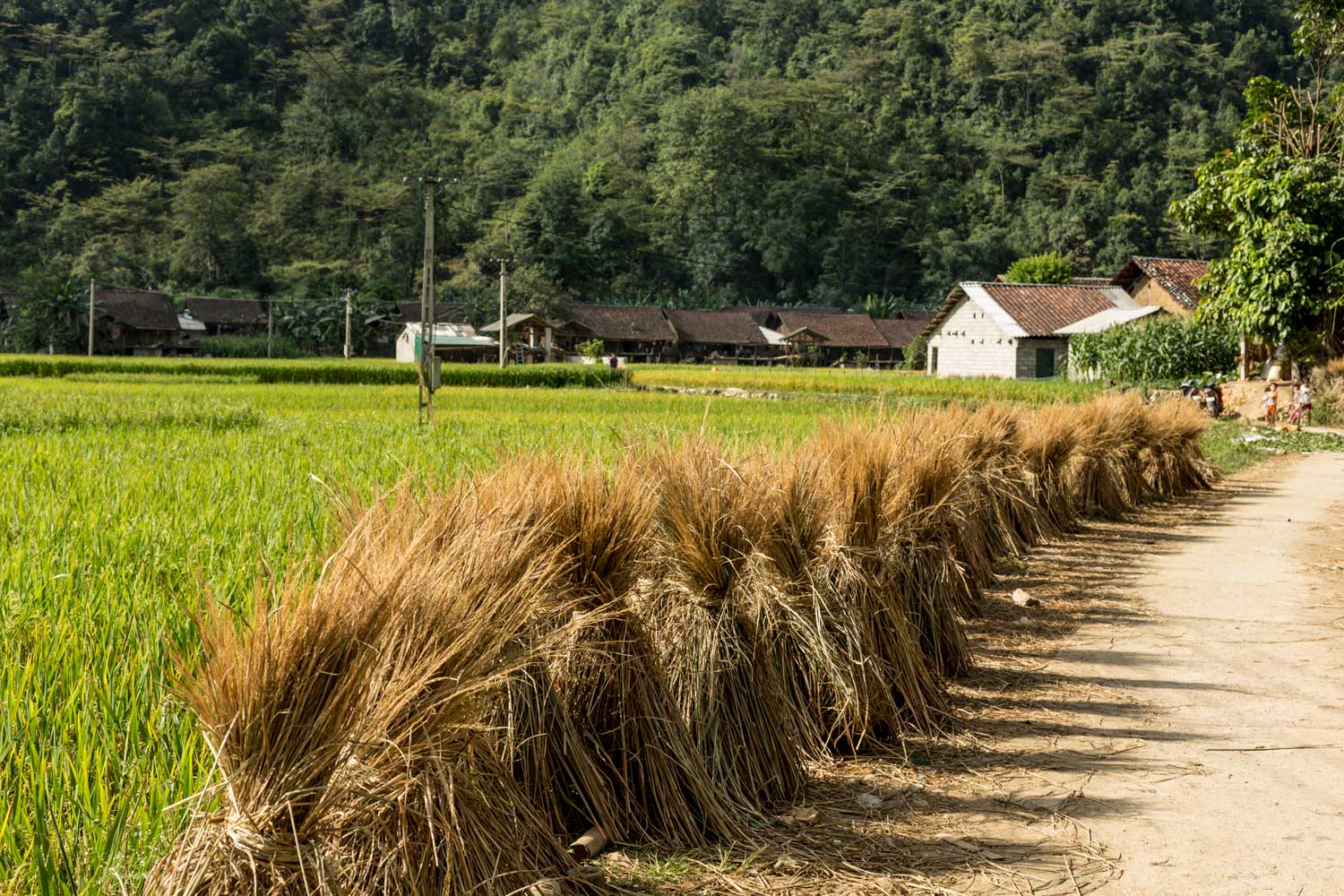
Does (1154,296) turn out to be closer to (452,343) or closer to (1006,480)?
(452,343)

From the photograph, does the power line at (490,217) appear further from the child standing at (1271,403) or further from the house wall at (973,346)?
the child standing at (1271,403)

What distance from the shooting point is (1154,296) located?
40406 mm

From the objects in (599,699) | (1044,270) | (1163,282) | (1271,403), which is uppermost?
(1044,270)

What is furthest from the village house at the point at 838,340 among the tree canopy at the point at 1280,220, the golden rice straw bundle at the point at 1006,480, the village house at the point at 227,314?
the golden rice straw bundle at the point at 1006,480

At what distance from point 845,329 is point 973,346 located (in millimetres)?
27253

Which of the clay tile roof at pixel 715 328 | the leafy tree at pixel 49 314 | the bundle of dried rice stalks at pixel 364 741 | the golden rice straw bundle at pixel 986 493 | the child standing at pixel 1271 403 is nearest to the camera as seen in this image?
the bundle of dried rice stalks at pixel 364 741

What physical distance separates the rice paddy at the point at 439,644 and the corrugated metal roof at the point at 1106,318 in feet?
113

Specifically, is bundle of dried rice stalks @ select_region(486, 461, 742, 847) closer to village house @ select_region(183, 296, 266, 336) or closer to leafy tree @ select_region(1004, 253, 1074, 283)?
leafy tree @ select_region(1004, 253, 1074, 283)

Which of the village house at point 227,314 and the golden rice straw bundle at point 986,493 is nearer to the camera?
the golden rice straw bundle at point 986,493

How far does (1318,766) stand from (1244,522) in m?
7.88

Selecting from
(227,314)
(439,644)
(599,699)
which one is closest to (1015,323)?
(599,699)

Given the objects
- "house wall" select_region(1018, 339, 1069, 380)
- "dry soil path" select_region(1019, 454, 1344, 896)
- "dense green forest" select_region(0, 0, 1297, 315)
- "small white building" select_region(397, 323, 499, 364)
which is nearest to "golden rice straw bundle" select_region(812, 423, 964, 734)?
"dry soil path" select_region(1019, 454, 1344, 896)

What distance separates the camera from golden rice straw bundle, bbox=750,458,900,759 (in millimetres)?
4238

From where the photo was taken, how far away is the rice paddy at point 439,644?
2.01 m
